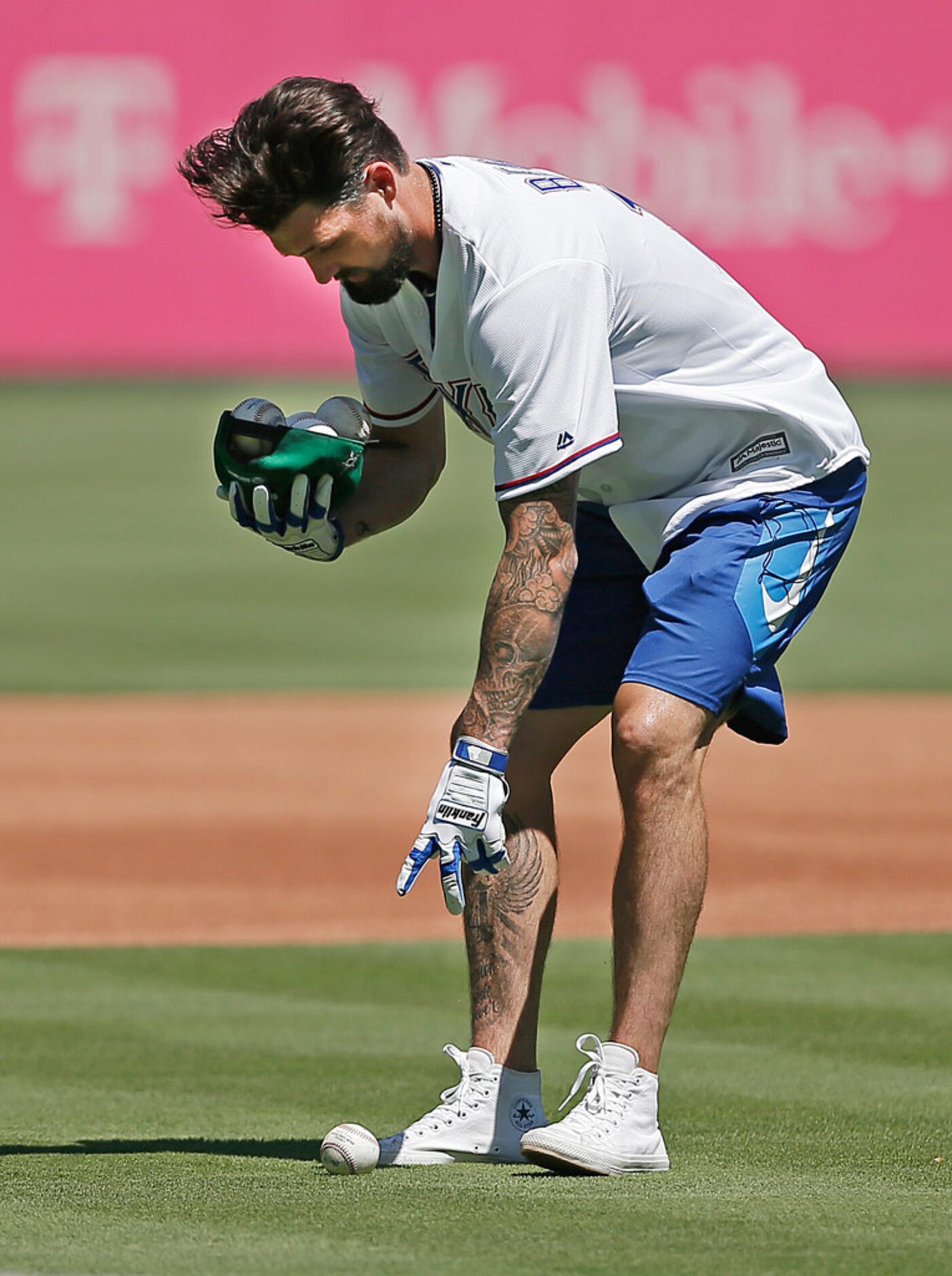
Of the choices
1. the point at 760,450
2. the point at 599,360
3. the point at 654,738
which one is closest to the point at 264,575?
the point at 760,450

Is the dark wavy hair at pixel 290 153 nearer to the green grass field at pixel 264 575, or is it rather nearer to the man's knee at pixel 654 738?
the man's knee at pixel 654 738

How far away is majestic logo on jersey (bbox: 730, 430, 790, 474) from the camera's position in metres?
5.27

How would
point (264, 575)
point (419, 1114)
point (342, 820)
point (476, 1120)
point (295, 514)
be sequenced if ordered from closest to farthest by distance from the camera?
point (476, 1120) < point (295, 514) < point (419, 1114) < point (342, 820) < point (264, 575)

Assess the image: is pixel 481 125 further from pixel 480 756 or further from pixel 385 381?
pixel 480 756

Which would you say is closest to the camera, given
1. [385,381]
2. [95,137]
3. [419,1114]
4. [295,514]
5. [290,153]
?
[290,153]

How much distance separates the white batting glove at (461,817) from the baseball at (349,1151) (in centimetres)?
53

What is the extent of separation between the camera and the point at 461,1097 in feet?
17.1

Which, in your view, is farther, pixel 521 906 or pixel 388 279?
pixel 521 906

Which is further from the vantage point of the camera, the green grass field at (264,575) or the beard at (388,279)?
the green grass field at (264,575)

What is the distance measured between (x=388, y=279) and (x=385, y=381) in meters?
0.69

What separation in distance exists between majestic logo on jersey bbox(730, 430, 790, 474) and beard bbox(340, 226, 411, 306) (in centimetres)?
89

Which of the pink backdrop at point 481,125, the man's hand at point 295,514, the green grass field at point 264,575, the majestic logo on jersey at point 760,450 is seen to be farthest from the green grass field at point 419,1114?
the pink backdrop at point 481,125

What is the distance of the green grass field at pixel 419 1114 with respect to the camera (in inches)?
160

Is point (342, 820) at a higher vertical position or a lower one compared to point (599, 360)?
lower
